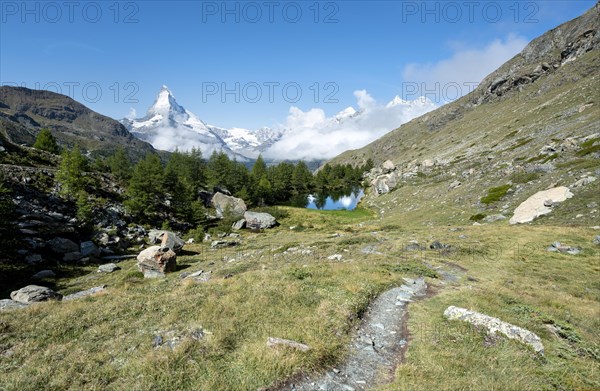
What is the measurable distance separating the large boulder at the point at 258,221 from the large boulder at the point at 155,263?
33306 mm

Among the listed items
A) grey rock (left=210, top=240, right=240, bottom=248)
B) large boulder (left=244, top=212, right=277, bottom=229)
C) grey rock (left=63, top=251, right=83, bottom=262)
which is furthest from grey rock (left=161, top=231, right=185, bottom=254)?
large boulder (left=244, top=212, right=277, bottom=229)

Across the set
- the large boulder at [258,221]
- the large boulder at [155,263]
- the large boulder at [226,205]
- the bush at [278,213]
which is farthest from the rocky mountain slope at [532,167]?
the large boulder at [155,263]

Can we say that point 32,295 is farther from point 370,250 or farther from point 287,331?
point 370,250

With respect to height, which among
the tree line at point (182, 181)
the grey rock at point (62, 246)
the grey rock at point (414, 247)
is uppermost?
the tree line at point (182, 181)

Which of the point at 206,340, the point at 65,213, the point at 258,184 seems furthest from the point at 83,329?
the point at 258,184

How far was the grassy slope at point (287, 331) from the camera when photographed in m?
8.56

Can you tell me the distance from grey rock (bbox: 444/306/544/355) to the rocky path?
2.26 meters

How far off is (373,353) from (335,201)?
11097 centimetres

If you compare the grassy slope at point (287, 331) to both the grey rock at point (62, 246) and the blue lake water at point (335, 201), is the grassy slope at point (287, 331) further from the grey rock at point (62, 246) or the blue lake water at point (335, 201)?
the blue lake water at point (335, 201)

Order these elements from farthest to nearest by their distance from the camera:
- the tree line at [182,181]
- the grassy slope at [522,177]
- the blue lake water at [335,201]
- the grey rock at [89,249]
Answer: the blue lake water at [335,201], the tree line at [182,181], the grassy slope at [522,177], the grey rock at [89,249]

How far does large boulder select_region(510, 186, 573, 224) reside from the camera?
125 ft

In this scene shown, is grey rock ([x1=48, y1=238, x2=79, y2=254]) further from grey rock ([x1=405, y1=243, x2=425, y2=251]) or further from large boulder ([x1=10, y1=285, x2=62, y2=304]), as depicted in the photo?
grey rock ([x1=405, y1=243, x2=425, y2=251])

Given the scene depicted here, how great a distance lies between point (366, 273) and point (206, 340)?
12.1 metres

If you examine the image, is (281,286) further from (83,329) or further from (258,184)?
(258,184)
